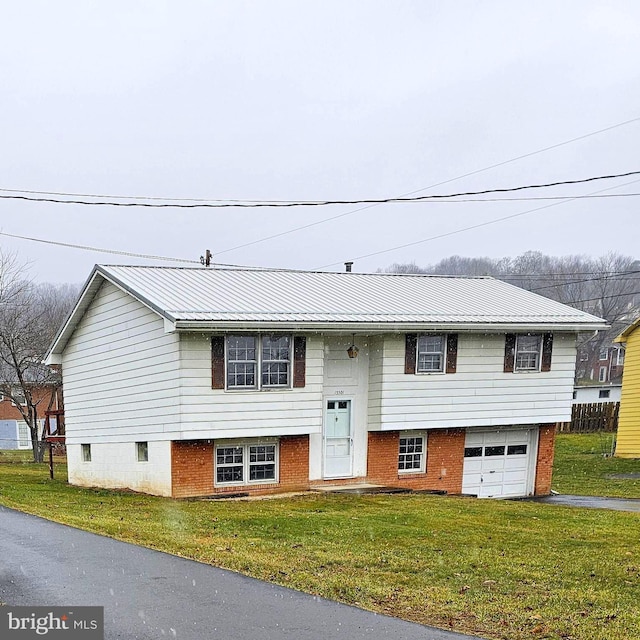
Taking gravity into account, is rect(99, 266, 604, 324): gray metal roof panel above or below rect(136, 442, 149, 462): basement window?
above

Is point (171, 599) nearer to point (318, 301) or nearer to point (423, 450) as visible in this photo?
point (318, 301)

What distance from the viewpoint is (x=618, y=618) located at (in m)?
6.48

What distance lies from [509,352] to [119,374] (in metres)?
10.3

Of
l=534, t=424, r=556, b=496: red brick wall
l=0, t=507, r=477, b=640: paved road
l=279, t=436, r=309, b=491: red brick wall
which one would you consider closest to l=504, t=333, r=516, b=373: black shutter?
l=534, t=424, r=556, b=496: red brick wall

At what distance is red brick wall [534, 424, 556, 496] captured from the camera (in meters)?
20.0

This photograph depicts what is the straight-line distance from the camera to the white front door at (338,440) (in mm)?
17281

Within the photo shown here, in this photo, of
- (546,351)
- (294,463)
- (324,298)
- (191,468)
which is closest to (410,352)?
(324,298)

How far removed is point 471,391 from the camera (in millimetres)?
18344

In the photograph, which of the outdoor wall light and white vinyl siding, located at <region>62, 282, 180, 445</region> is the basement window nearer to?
white vinyl siding, located at <region>62, 282, 180, 445</region>

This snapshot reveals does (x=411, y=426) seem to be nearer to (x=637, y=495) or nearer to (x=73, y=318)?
(x=637, y=495)

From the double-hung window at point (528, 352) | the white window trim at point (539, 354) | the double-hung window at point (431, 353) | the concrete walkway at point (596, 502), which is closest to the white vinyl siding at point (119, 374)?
the double-hung window at point (431, 353)

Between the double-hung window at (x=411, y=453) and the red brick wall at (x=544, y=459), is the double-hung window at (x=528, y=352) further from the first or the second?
the double-hung window at (x=411, y=453)

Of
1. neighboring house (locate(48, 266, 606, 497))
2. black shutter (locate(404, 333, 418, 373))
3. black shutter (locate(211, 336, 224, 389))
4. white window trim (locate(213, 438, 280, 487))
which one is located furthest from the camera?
black shutter (locate(404, 333, 418, 373))

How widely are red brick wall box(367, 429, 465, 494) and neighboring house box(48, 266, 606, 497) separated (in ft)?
0.12
